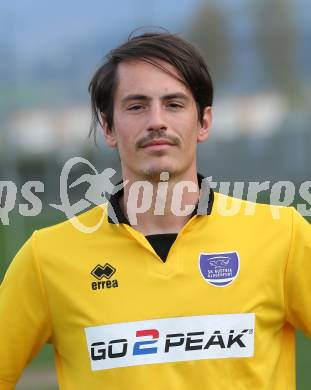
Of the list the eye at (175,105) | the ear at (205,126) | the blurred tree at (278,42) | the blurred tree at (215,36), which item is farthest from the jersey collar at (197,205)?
the blurred tree at (278,42)

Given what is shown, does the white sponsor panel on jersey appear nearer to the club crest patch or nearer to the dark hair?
the club crest patch

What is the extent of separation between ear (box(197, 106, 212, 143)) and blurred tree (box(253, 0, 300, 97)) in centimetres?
1285

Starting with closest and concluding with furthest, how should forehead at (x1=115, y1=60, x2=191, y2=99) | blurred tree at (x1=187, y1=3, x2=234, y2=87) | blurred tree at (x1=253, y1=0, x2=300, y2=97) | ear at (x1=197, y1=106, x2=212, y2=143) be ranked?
forehead at (x1=115, y1=60, x2=191, y2=99) < ear at (x1=197, y1=106, x2=212, y2=143) < blurred tree at (x1=187, y1=3, x2=234, y2=87) < blurred tree at (x1=253, y1=0, x2=300, y2=97)

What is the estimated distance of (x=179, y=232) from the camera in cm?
238

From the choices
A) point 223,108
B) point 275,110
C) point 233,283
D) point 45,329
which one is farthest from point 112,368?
point 275,110

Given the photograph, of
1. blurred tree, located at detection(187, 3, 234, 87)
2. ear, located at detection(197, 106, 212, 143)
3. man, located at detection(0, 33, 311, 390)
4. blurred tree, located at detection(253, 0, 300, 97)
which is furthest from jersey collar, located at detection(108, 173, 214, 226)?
blurred tree, located at detection(253, 0, 300, 97)

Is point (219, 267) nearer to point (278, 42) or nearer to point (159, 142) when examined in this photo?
point (159, 142)

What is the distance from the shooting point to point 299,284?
228 cm

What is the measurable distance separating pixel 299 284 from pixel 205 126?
55 centimetres

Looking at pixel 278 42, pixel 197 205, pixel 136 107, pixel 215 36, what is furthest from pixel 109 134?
pixel 215 36

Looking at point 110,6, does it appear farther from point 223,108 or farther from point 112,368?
point 112,368

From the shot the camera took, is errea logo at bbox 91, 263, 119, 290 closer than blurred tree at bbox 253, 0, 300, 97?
Yes

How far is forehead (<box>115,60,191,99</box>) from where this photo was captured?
92.7 inches

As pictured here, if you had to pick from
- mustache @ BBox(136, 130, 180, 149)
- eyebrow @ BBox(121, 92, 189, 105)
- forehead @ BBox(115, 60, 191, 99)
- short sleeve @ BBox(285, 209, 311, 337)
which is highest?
forehead @ BBox(115, 60, 191, 99)
